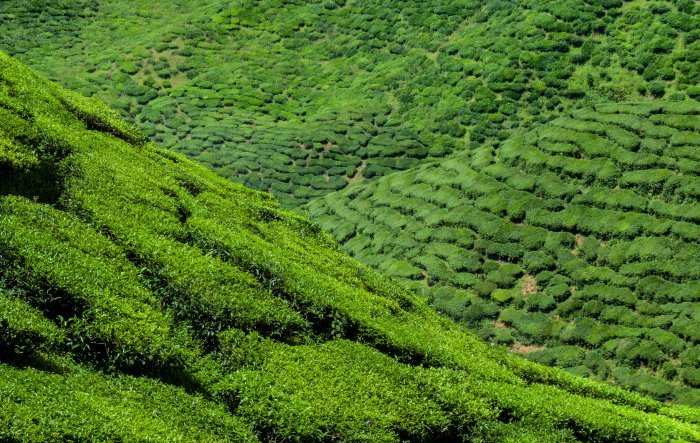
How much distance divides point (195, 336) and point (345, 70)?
48.4 metres

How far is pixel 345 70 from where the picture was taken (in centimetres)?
6188

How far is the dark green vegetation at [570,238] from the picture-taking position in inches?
1203

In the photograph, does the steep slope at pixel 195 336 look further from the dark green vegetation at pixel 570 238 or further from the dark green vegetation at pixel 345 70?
the dark green vegetation at pixel 345 70

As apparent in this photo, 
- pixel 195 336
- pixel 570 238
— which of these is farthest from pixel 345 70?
pixel 195 336

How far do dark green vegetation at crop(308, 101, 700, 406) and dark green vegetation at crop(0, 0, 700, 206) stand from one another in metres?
5.58

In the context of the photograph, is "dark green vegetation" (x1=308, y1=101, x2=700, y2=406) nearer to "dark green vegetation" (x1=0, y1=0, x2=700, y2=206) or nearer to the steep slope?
"dark green vegetation" (x1=0, y1=0, x2=700, y2=206)

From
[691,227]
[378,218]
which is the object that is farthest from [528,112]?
[691,227]

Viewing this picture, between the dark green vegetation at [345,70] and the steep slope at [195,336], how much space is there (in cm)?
2836

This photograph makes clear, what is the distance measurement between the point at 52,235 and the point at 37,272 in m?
1.49

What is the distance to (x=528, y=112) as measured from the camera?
48875 millimetres

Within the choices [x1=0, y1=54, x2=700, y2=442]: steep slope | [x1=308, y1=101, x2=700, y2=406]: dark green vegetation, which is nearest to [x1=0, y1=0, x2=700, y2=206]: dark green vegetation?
[x1=308, y1=101, x2=700, y2=406]: dark green vegetation

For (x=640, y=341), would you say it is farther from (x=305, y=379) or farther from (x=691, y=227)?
(x=305, y=379)

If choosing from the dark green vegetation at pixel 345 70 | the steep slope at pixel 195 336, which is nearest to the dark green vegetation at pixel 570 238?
the dark green vegetation at pixel 345 70

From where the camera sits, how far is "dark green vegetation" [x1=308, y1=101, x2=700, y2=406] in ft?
100
